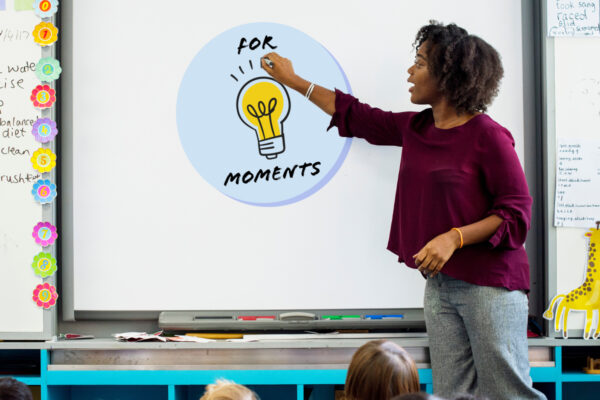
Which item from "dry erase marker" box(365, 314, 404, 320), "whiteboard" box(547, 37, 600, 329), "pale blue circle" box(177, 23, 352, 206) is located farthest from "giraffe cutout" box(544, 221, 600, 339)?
"pale blue circle" box(177, 23, 352, 206)

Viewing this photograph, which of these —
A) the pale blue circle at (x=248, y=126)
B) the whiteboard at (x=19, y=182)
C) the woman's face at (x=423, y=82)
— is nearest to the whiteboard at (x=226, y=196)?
the pale blue circle at (x=248, y=126)

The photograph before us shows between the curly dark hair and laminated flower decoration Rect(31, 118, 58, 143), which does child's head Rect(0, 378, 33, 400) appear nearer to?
laminated flower decoration Rect(31, 118, 58, 143)

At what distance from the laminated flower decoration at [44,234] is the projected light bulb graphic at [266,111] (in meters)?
0.71

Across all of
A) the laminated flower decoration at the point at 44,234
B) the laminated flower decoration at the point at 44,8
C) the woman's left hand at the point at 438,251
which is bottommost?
the woman's left hand at the point at 438,251

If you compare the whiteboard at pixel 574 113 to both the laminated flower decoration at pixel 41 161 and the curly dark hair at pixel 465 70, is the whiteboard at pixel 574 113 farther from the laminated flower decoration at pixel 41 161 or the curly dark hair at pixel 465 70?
the laminated flower decoration at pixel 41 161

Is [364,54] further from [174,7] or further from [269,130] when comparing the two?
→ [174,7]

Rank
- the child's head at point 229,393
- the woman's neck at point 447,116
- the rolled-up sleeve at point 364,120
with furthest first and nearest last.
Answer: the rolled-up sleeve at point 364,120, the woman's neck at point 447,116, the child's head at point 229,393

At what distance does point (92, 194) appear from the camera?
2.12 metres

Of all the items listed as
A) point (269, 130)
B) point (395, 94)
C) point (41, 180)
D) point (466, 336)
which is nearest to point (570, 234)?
point (466, 336)

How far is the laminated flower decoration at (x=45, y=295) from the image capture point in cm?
203

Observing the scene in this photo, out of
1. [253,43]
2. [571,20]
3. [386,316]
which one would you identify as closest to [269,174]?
[253,43]

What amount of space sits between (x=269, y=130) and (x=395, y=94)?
43cm

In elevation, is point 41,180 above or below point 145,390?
above

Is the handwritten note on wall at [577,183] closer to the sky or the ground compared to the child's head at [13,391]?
closer to the sky
